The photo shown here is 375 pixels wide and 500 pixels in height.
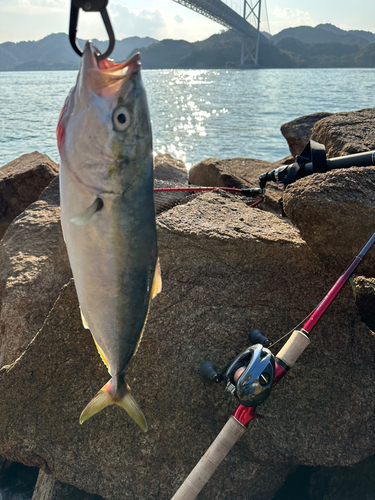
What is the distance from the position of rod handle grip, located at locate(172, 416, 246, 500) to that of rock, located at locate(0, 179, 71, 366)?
177cm

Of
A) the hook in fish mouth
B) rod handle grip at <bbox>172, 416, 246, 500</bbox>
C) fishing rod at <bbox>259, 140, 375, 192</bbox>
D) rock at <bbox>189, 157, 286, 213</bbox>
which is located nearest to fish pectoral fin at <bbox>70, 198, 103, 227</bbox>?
the hook in fish mouth

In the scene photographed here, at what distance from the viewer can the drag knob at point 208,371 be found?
7.67 feet

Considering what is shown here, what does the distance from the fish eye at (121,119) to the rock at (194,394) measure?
1.72m

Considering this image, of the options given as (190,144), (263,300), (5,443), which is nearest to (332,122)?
(263,300)

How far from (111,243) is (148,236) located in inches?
4.6

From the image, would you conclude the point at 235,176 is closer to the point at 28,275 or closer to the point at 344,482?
the point at 28,275

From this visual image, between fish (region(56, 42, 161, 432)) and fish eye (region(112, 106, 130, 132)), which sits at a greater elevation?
fish eye (region(112, 106, 130, 132))

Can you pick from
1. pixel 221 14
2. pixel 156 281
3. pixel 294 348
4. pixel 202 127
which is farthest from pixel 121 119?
pixel 221 14

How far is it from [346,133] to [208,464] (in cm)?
334

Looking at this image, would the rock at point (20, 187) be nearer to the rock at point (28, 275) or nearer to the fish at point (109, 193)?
the rock at point (28, 275)

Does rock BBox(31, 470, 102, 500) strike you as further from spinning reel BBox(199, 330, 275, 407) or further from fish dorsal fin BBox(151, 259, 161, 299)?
fish dorsal fin BBox(151, 259, 161, 299)

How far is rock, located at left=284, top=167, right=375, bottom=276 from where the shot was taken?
2.59m

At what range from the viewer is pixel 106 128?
3.67ft

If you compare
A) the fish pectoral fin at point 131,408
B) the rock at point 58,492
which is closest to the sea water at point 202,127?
the rock at point 58,492
